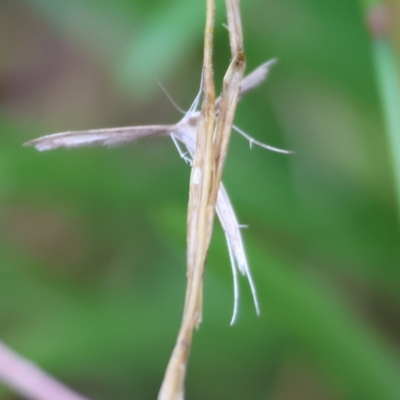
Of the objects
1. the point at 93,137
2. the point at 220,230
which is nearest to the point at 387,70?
the point at 220,230

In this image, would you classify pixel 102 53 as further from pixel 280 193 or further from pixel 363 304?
pixel 363 304

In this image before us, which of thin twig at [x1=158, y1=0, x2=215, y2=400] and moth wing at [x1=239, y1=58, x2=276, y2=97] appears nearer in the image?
thin twig at [x1=158, y1=0, x2=215, y2=400]

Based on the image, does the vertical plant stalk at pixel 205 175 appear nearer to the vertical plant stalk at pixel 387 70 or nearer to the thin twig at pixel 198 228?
the thin twig at pixel 198 228

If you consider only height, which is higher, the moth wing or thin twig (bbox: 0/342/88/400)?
the moth wing

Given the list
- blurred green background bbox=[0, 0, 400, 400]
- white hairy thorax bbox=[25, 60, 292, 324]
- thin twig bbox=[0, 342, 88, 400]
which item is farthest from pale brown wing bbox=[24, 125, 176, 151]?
blurred green background bbox=[0, 0, 400, 400]

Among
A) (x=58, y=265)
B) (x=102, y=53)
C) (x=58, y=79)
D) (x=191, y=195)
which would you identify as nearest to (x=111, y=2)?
(x=102, y=53)

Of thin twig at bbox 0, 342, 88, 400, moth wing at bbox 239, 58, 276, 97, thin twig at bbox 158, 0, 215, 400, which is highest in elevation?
moth wing at bbox 239, 58, 276, 97

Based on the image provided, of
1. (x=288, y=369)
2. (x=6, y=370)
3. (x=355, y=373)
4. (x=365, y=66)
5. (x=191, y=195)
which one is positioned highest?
(x=365, y=66)

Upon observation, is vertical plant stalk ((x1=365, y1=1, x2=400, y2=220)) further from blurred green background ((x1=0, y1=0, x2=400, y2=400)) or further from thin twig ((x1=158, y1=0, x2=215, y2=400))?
thin twig ((x1=158, y1=0, x2=215, y2=400))

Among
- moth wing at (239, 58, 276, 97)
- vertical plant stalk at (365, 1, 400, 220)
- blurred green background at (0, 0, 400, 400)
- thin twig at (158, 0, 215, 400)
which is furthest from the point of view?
blurred green background at (0, 0, 400, 400)
